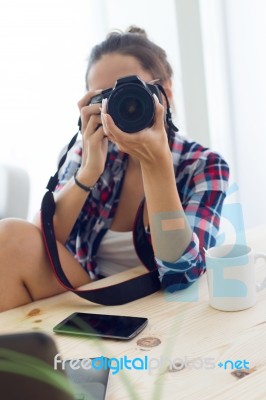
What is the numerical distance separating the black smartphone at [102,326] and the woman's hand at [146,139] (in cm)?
24

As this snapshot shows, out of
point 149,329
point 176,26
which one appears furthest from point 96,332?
point 176,26

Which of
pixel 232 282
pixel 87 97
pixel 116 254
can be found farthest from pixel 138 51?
pixel 232 282

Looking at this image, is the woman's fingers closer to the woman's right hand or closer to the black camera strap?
the woman's right hand

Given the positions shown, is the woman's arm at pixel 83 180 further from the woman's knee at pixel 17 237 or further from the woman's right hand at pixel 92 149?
the woman's knee at pixel 17 237

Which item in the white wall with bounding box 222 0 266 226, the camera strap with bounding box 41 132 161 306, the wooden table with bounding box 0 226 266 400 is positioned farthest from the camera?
the white wall with bounding box 222 0 266 226

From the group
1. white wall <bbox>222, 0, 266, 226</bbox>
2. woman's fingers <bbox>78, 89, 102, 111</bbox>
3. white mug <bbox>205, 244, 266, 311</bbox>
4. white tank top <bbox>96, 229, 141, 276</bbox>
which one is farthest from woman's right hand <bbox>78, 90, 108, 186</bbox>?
white wall <bbox>222, 0, 266, 226</bbox>

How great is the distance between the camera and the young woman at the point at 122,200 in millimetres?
688

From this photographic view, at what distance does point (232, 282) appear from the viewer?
1.87ft

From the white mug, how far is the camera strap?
12cm

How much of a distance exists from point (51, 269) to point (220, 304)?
297 mm

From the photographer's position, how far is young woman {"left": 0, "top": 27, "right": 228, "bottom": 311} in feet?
2.26

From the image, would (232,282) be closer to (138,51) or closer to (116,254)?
(116,254)

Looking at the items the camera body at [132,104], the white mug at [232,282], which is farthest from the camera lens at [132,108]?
the white mug at [232,282]

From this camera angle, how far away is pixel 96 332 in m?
0.54
